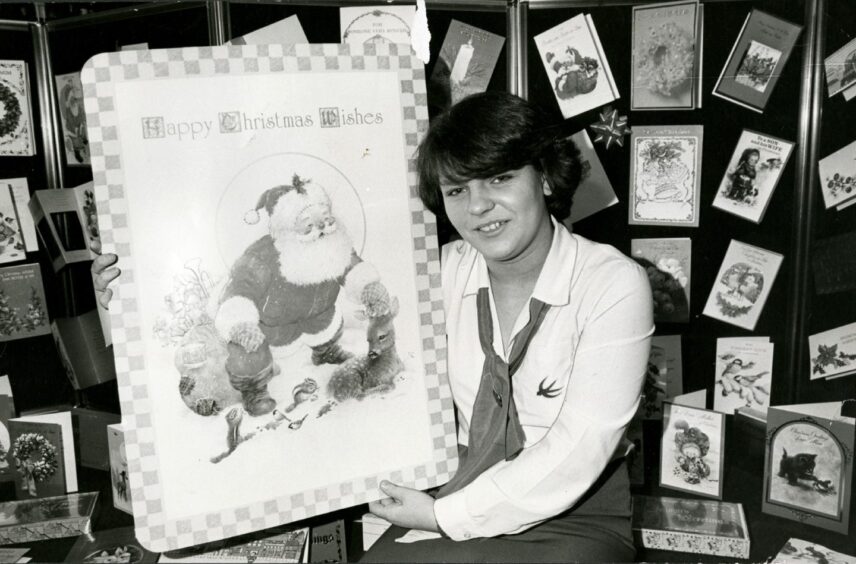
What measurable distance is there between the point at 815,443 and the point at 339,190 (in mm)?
1584

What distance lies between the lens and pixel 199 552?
1.74m

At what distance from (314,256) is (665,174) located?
1.09 meters

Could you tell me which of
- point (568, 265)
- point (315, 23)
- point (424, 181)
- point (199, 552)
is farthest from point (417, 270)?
point (199, 552)

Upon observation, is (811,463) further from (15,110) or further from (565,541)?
(15,110)

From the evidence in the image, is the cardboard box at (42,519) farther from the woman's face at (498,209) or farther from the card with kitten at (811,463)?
the card with kitten at (811,463)

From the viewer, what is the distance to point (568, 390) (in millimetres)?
1418

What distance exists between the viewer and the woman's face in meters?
1.44

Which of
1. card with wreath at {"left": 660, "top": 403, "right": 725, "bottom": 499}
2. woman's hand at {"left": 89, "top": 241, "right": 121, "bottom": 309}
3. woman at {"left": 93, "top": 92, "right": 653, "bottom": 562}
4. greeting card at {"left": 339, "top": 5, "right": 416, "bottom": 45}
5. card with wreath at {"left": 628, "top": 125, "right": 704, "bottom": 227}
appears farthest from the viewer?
card with wreath at {"left": 660, "top": 403, "right": 725, "bottom": 499}

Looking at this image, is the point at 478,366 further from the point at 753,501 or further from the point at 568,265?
the point at 753,501

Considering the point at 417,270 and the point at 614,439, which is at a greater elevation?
Result: the point at 417,270

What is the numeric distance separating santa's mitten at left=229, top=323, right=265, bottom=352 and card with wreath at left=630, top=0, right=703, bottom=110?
47.7 inches

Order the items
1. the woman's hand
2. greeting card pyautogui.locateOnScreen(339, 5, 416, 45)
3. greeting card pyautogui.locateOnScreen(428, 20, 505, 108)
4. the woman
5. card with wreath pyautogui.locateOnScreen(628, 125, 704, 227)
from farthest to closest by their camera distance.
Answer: card with wreath pyautogui.locateOnScreen(628, 125, 704, 227) < greeting card pyautogui.locateOnScreen(428, 20, 505, 108) < greeting card pyautogui.locateOnScreen(339, 5, 416, 45) < the woman < the woman's hand

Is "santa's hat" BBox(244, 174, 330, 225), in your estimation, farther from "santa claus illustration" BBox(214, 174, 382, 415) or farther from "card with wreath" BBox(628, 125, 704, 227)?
"card with wreath" BBox(628, 125, 704, 227)

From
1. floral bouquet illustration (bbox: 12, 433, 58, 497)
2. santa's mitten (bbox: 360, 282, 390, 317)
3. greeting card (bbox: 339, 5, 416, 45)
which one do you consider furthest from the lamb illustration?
floral bouquet illustration (bbox: 12, 433, 58, 497)
